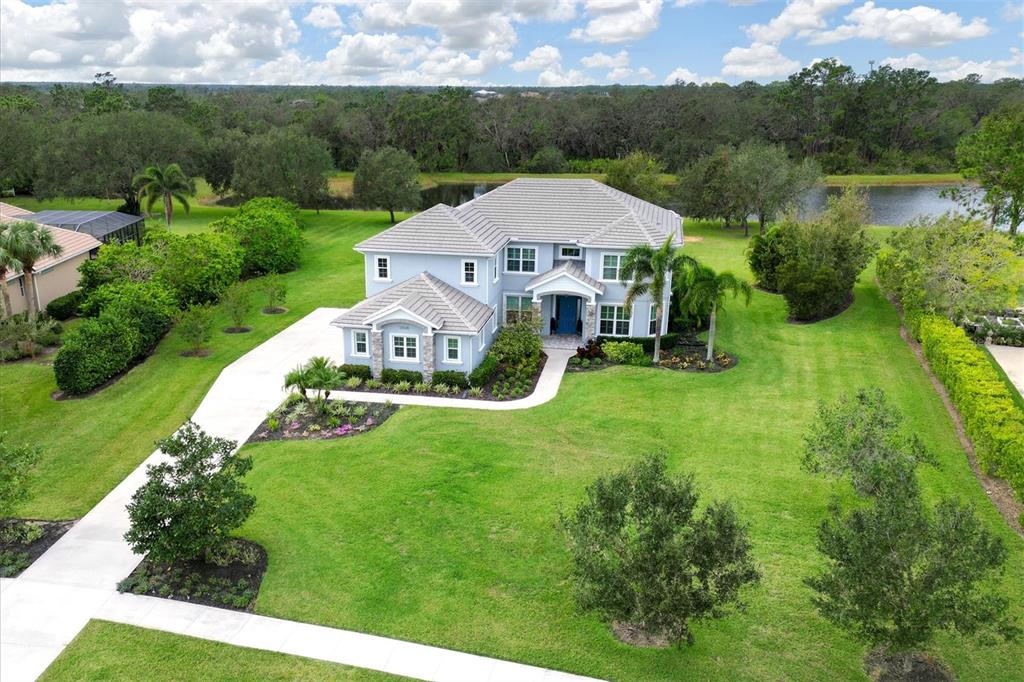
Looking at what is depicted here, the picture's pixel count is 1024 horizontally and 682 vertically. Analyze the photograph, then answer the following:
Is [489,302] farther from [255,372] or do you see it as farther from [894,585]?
[894,585]

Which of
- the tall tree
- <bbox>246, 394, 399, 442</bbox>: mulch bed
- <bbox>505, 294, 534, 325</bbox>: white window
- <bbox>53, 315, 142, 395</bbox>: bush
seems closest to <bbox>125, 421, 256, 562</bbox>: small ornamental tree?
<bbox>246, 394, 399, 442</bbox>: mulch bed

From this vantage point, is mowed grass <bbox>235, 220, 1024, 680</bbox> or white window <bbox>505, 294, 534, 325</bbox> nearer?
mowed grass <bbox>235, 220, 1024, 680</bbox>

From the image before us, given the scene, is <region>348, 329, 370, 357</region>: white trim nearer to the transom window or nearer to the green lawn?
the transom window

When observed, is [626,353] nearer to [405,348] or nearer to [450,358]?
[450,358]

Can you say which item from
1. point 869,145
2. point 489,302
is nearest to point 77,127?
point 489,302

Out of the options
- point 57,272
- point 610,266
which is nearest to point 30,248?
point 57,272
